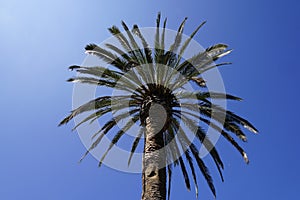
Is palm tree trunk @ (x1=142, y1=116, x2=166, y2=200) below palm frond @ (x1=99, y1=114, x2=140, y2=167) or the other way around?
below

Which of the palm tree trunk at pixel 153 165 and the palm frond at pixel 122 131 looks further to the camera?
the palm frond at pixel 122 131

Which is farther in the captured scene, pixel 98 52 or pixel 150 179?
pixel 98 52

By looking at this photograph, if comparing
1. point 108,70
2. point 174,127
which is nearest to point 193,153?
point 174,127

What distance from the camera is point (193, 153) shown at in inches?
546

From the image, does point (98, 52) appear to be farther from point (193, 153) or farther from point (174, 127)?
point (193, 153)

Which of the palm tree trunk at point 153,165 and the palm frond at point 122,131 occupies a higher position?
the palm frond at point 122,131

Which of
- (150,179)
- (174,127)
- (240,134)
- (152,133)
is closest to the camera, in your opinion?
(150,179)

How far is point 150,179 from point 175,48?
515 cm

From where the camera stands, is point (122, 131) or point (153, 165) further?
point (122, 131)

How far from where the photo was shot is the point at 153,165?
11289mm

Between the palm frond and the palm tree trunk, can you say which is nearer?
the palm tree trunk

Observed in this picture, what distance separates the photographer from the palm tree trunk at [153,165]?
1070 centimetres

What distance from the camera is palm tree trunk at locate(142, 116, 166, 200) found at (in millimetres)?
10703

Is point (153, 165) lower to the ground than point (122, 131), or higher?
lower
